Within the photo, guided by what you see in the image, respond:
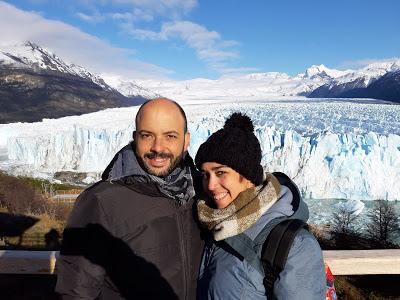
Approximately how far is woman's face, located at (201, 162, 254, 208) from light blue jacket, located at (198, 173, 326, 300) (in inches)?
5.7

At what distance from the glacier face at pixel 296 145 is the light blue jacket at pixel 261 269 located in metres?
13.6

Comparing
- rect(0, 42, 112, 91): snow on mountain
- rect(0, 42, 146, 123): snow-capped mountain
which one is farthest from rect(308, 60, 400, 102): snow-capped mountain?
rect(0, 42, 112, 91): snow on mountain

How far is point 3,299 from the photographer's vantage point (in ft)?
7.80

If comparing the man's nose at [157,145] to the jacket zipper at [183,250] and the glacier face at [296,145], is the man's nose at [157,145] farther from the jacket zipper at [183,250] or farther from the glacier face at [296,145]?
the glacier face at [296,145]

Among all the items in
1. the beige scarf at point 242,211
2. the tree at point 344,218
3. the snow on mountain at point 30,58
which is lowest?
the tree at point 344,218

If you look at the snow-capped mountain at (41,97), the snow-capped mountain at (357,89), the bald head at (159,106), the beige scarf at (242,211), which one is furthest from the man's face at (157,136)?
the snow-capped mountain at (41,97)

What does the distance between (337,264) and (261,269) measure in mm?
792

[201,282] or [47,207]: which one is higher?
[201,282]

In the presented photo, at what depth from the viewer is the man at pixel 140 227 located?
1467 mm

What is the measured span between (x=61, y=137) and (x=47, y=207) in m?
10.2

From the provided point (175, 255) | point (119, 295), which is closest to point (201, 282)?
point (175, 255)

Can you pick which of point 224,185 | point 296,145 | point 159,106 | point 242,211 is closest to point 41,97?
point 296,145

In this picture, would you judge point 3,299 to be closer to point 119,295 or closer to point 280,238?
point 119,295

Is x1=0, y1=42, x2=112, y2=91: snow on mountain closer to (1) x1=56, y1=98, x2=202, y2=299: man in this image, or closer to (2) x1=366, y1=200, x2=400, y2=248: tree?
(2) x1=366, y1=200, x2=400, y2=248: tree
